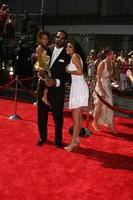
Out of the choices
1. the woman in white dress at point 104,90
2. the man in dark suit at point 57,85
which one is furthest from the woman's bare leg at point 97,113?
the man in dark suit at point 57,85

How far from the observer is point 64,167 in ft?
17.1

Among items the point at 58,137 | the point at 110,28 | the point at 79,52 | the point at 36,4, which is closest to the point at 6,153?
the point at 58,137

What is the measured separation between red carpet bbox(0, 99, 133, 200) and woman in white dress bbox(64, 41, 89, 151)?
0.48 m

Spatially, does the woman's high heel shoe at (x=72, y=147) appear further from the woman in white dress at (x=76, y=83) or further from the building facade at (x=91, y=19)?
the building facade at (x=91, y=19)

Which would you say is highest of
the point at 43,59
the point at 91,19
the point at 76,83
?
the point at 91,19

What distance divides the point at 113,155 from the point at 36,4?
17.4m

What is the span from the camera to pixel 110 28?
63.4 ft

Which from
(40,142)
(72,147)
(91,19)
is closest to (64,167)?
(72,147)

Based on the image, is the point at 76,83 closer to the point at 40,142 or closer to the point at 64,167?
the point at 40,142

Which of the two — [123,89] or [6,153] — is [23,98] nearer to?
[123,89]

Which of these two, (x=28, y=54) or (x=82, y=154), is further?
(x=28, y=54)

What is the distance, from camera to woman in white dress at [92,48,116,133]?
7.13 metres

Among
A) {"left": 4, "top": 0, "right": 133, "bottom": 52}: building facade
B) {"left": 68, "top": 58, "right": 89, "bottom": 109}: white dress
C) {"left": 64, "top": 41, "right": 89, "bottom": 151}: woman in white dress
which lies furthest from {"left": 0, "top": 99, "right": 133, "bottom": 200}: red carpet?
{"left": 4, "top": 0, "right": 133, "bottom": 52}: building facade

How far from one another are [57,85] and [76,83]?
30cm
